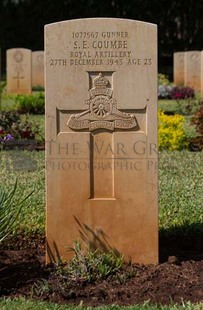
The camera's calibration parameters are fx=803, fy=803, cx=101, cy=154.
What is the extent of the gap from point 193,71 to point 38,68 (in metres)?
4.84

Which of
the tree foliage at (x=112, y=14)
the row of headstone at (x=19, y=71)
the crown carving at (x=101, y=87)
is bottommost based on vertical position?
the crown carving at (x=101, y=87)

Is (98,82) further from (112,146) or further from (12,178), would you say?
(12,178)

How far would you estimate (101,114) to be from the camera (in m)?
5.44

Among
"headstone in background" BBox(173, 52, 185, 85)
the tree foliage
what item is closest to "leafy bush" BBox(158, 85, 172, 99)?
"headstone in background" BBox(173, 52, 185, 85)

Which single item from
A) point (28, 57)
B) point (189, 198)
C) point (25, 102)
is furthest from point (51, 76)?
point (28, 57)

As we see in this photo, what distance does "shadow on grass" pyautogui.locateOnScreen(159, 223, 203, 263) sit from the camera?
6141 mm

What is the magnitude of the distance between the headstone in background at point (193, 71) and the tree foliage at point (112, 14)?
32.7 ft

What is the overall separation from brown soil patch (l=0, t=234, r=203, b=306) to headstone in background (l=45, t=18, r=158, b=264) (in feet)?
0.66

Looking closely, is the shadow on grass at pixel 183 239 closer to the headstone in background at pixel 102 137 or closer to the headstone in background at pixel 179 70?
the headstone in background at pixel 102 137

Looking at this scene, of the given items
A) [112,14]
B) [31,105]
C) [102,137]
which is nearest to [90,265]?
[102,137]

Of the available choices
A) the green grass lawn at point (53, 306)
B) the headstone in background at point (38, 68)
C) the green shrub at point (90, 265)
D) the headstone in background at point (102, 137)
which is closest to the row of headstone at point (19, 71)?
the headstone in background at point (38, 68)

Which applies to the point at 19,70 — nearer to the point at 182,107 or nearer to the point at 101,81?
the point at 182,107

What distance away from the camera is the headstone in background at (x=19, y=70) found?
20.3 metres

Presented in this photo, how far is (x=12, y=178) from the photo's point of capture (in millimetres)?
8195
